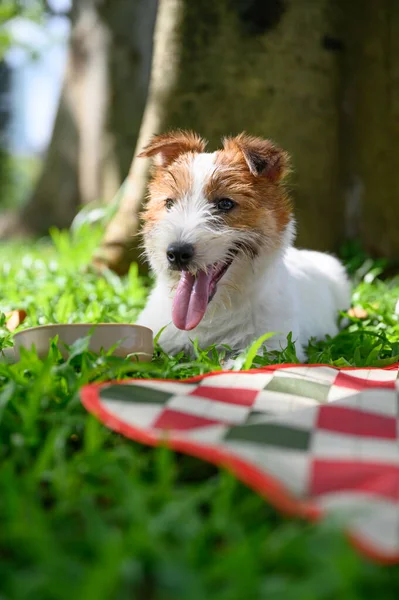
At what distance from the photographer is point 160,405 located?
2.01 m

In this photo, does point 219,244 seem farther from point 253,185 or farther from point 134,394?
point 134,394

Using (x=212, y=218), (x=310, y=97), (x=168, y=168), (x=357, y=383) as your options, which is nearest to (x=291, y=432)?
(x=357, y=383)

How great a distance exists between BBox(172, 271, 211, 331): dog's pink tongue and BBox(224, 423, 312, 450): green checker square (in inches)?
50.8

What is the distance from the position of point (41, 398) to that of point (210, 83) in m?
4.29

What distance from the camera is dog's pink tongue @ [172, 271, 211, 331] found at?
308cm

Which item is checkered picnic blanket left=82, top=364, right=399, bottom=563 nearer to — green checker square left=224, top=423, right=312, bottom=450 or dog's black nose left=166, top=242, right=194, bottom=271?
green checker square left=224, top=423, right=312, bottom=450

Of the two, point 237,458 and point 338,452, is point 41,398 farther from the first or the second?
point 338,452

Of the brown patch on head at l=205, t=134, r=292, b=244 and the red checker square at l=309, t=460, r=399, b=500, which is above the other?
the brown patch on head at l=205, t=134, r=292, b=244

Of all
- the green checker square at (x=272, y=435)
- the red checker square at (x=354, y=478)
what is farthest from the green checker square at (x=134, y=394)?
the red checker square at (x=354, y=478)

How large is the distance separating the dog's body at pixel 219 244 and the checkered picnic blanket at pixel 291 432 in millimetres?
730

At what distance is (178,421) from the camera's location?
6.18 feet

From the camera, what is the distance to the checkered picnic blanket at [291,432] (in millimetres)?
1446

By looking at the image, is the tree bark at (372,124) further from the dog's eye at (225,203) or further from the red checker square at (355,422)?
the red checker square at (355,422)

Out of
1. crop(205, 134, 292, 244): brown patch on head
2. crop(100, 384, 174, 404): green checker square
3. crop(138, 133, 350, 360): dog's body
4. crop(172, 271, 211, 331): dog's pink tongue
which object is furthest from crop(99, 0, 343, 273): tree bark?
crop(100, 384, 174, 404): green checker square
